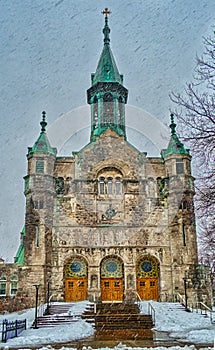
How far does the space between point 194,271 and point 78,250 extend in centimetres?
871

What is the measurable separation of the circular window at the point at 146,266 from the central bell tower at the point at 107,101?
11025mm

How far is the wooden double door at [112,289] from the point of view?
1218 inches

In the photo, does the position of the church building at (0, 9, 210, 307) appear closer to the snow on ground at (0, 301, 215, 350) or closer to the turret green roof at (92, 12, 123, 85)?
the snow on ground at (0, 301, 215, 350)

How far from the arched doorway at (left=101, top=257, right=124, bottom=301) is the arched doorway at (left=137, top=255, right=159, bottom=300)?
1.42 meters

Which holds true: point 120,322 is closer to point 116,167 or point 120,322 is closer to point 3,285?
point 3,285

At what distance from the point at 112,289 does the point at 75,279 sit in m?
2.86

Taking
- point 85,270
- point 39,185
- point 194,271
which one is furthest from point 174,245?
point 39,185

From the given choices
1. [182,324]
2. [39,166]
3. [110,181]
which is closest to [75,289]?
[110,181]

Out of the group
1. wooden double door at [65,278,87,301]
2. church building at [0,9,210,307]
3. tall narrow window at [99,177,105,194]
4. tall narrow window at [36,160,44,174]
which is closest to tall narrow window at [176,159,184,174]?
church building at [0,9,210,307]

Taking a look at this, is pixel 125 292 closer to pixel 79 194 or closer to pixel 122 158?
pixel 79 194

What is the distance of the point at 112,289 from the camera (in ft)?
102

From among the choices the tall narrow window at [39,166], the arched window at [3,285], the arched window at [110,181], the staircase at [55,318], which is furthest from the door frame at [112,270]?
the tall narrow window at [39,166]

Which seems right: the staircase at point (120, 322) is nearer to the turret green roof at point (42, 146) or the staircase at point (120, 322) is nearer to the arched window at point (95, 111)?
the turret green roof at point (42, 146)

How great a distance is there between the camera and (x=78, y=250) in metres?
31.5
